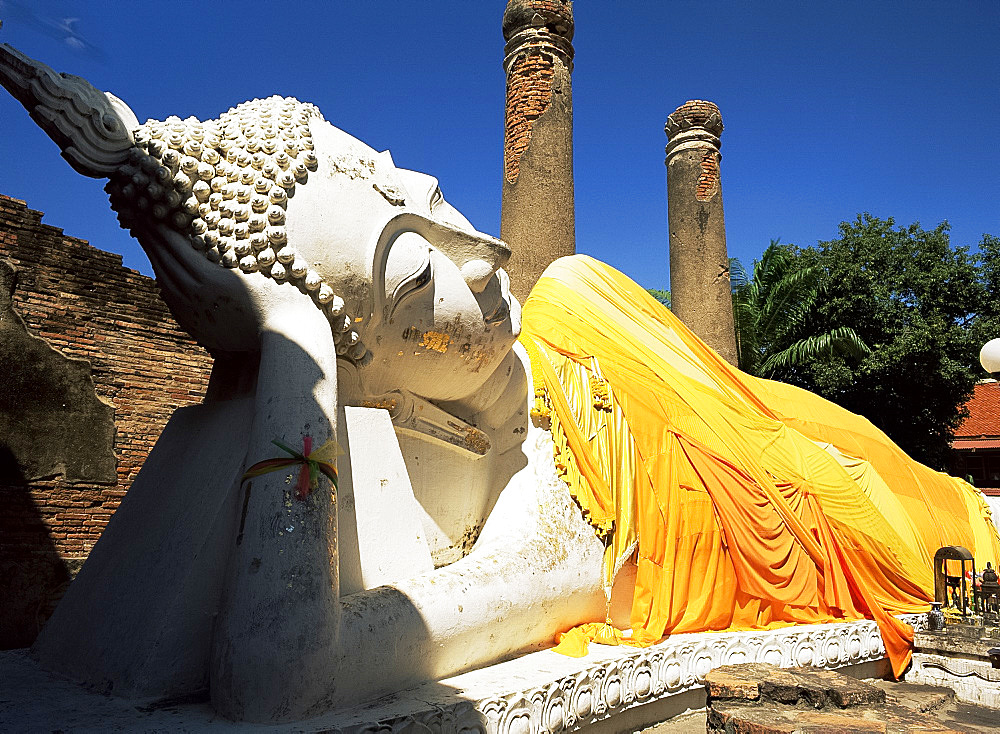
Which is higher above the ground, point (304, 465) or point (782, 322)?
point (782, 322)

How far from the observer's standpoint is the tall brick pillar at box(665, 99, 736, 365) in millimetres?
9789

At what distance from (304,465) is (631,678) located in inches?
52.9

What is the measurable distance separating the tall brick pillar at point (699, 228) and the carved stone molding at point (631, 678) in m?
6.74

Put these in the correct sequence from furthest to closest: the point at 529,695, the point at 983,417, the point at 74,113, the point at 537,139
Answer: the point at 983,417 < the point at 537,139 < the point at 529,695 < the point at 74,113

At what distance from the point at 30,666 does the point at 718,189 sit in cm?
995

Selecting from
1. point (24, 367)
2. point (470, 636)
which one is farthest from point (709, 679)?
point (24, 367)

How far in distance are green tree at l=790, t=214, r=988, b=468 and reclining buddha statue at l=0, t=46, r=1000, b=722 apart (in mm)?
9835

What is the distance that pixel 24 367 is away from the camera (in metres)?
6.36

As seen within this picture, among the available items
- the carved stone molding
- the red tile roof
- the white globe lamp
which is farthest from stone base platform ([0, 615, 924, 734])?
the red tile roof

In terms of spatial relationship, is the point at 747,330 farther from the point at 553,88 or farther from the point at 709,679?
the point at 709,679

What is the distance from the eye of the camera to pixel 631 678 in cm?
238

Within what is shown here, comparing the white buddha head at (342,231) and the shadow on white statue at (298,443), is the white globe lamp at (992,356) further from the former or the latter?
the white buddha head at (342,231)

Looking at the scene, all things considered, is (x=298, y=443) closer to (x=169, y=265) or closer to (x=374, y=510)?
(x=374, y=510)

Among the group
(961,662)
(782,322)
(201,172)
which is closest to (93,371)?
(201,172)
